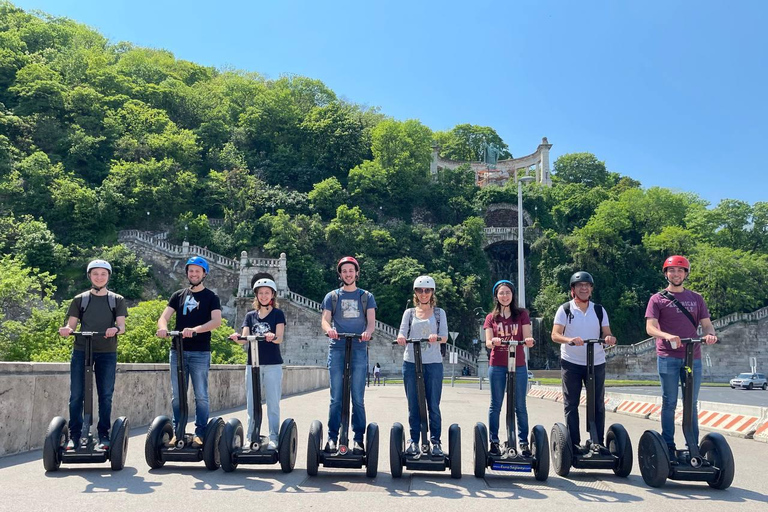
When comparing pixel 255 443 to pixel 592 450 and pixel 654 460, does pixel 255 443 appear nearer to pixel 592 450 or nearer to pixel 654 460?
pixel 592 450

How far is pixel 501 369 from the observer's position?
6.15 m

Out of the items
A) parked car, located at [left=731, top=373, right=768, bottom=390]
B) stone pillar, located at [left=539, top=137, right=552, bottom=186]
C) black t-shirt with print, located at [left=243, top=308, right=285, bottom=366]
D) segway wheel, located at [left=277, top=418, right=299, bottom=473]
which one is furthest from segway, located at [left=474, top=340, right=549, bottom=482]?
stone pillar, located at [left=539, top=137, right=552, bottom=186]

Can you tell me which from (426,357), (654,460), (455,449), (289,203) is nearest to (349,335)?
(426,357)

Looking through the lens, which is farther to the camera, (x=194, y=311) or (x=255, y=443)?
(x=194, y=311)

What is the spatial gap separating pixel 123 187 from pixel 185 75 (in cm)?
3665

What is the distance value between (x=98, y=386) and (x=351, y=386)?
251cm

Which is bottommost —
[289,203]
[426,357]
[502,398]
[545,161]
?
[502,398]

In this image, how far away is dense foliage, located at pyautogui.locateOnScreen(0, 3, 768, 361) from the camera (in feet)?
156

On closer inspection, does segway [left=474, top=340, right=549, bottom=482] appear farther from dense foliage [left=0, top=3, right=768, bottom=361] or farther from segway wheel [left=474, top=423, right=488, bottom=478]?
dense foliage [left=0, top=3, right=768, bottom=361]

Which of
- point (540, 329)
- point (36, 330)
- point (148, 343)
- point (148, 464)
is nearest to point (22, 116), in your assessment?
point (36, 330)

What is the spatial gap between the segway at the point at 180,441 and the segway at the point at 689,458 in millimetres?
4046

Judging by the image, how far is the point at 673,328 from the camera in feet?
19.6

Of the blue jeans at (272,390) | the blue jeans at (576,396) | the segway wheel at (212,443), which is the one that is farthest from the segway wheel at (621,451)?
the segway wheel at (212,443)

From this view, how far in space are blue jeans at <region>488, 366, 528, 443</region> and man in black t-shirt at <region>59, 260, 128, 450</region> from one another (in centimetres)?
373
